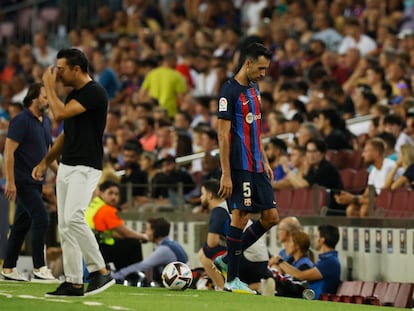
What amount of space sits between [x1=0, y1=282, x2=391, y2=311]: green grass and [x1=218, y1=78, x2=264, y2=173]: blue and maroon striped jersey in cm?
119

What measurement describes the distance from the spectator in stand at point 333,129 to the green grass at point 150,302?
6.37 m

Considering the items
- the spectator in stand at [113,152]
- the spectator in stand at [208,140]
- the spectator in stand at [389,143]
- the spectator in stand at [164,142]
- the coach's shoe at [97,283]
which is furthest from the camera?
the spectator in stand at [113,152]

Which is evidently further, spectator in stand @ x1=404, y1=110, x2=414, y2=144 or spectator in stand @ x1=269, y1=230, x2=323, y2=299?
spectator in stand @ x1=404, y1=110, x2=414, y2=144

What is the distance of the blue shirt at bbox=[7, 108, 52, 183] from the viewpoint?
45.0ft

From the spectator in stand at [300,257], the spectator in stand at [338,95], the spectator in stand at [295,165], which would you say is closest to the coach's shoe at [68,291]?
the spectator in stand at [300,257]

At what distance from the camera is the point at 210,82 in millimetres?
24000

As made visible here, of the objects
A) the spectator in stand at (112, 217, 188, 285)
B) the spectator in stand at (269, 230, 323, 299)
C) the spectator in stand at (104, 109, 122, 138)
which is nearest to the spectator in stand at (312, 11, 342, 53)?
the spectator in stand at (104, 109, 122, 138)

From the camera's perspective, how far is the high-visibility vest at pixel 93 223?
17.0m

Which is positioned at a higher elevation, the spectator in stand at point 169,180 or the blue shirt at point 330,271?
the spectator in stand at point 169,180

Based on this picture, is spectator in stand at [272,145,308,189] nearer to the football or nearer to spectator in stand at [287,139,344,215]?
spectator in stand at [287,139,344,215]

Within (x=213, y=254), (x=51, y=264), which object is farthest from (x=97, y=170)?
(x=51, y=264)

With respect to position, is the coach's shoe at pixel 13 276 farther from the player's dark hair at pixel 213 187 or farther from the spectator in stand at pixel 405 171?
the spectator in stand at pixel 405 171

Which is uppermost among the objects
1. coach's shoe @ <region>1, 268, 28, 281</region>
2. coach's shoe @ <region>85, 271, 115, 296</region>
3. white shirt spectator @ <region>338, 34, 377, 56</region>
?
white shirt spectator @ <region>338, 34, 377, 56</region>

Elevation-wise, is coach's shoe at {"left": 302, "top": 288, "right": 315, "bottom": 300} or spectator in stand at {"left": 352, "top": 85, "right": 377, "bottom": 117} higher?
spectator in stand at {"left": 352, "top": 85, "right": 377, "bottom": 117}
